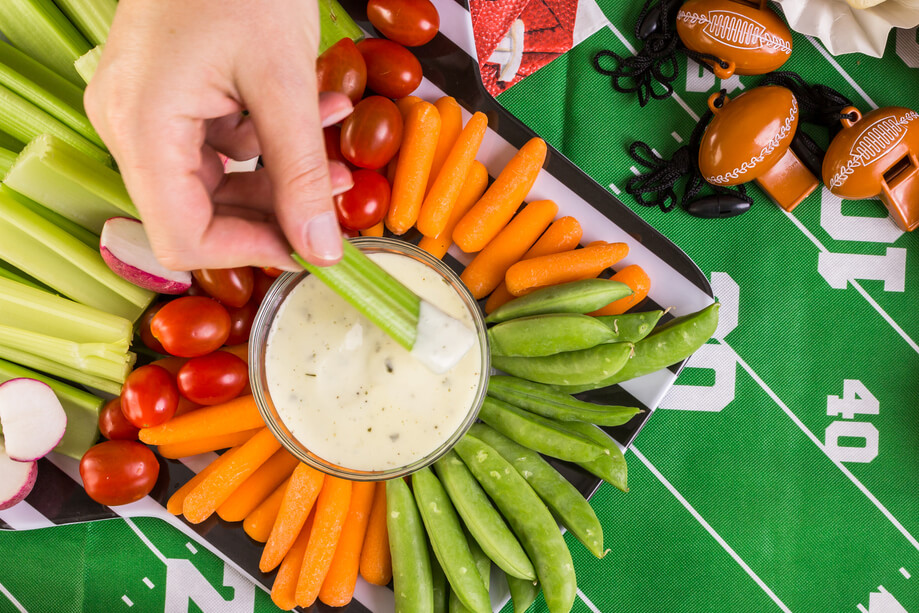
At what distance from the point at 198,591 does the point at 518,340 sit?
46.2 inches

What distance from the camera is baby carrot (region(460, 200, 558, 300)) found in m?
1.65

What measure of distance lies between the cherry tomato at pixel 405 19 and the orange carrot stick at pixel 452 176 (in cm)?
26

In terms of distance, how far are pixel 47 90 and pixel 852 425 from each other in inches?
95.5

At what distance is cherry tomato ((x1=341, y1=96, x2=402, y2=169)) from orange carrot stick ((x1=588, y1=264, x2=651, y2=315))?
2.24 feet

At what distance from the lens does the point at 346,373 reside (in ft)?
4.63

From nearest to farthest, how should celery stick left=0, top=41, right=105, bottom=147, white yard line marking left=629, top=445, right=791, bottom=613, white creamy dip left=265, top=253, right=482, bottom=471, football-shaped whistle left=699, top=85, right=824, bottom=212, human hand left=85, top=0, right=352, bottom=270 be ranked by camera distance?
human hand left=85, top=0, right=352, bottom=270 → white creamy dip left=265, top=253, right=482, bottom=471 → celery stick left=0, top=41, right=105, bottom=147 → football-shaped whistle left=699, top=85, right=824, bottom=212 → white yard line marking left=629, top=445, right=791, bottom=613

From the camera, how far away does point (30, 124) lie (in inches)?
60.2

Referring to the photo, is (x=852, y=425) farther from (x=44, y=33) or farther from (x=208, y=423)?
(x=44, y=33)

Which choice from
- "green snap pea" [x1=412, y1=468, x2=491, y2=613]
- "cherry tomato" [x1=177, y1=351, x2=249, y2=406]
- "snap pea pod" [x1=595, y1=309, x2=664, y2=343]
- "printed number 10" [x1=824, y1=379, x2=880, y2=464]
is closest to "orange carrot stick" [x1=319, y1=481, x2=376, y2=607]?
"green snap pea" [x1=412, y1=468, x2=491, y2=613]

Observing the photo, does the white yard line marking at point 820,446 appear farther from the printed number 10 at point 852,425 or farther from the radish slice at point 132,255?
the radish slice at point 132,255

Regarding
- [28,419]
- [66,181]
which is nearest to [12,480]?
[28,419]

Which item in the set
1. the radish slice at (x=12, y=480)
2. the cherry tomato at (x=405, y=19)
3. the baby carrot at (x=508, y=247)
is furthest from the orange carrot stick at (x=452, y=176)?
the radish slice at (x=12, y=480)

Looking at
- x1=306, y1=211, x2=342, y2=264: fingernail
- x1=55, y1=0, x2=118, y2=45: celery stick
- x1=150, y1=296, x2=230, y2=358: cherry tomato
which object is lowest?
x1=150, y1=296, x2=230, y2=358: cherry tomato

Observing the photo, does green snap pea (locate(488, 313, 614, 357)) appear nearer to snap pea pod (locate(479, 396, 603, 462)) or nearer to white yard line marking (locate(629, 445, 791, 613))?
snap pea pod (locate(479, 396, 603, 462))
